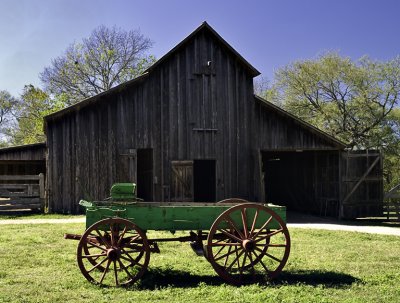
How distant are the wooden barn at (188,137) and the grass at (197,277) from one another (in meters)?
7.10

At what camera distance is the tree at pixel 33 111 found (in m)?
42.4

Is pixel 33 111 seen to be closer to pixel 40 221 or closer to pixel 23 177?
pixel 23 177

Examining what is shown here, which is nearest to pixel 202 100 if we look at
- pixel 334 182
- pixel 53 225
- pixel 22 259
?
pixel 334 182

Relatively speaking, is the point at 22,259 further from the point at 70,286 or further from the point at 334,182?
the point at 334,182

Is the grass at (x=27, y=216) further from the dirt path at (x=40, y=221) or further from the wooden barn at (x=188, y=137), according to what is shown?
the dirt path at (x=40, y=221)

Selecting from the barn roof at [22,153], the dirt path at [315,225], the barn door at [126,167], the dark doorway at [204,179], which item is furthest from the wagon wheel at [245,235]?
the dark doorway at [204,179]

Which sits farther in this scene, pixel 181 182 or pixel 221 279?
pixel 181 182

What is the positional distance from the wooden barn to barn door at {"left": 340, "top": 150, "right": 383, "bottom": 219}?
0.04m

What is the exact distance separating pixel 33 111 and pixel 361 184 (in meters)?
34.1

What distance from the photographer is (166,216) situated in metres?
7.80

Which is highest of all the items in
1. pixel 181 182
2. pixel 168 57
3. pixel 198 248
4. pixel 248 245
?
pixel 168 57

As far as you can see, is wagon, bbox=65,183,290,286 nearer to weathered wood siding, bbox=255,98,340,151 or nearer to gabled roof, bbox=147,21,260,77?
Answer: weathered wood siding, bbox=255,98,340,151

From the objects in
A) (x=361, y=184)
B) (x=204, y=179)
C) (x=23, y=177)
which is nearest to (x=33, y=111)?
(x=204, y=179)

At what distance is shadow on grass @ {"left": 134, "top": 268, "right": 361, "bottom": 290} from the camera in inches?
297
